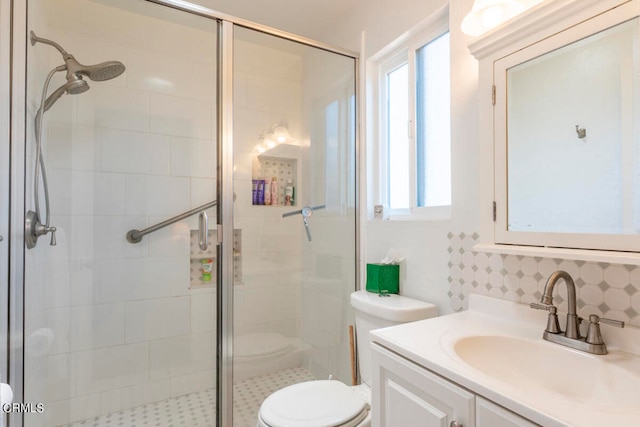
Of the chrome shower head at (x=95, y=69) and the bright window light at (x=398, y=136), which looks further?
the bright window light at (x=398, y=136)

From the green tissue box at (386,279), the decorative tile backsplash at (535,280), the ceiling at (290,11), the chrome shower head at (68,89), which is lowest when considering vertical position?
the green tissue box at (386,279)

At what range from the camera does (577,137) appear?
0.87 m

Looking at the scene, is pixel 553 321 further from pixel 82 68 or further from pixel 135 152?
pixel 82 68

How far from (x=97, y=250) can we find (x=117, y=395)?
804 mm

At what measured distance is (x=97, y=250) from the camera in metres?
1.72

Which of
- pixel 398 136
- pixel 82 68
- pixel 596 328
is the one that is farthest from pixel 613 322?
pixel 82 68

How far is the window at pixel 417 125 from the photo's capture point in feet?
4.81

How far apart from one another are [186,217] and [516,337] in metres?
1.68

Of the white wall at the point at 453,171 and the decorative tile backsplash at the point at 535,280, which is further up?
the white wall at the point at 453,171

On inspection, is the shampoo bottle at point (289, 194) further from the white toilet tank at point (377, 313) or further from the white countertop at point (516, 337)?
the white countertop at point (516, 337)

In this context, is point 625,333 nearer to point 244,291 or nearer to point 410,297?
point 410,297

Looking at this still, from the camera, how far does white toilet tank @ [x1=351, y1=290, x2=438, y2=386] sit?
1.30m

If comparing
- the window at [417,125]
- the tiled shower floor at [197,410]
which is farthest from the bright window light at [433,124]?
the tiled shower floor at [197,410]

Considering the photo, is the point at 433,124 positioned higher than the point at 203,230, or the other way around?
the point at 433,124
